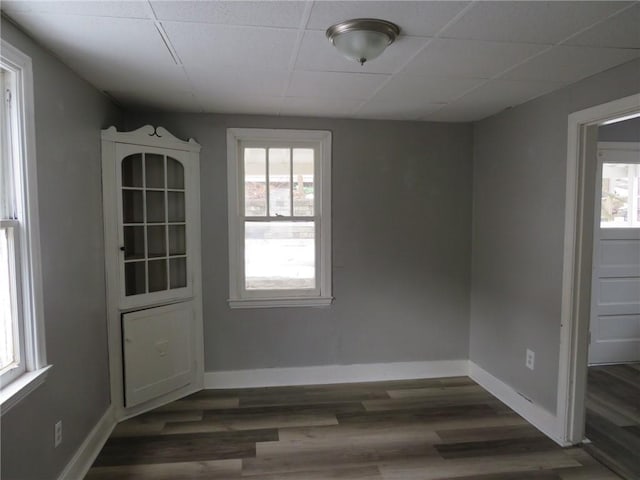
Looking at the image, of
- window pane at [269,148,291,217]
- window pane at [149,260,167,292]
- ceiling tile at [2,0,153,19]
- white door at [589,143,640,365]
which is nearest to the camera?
ceiling tile at [2,0,153,19]

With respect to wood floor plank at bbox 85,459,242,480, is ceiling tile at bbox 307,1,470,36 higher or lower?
higher

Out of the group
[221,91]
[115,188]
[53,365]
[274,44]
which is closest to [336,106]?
[221,91]

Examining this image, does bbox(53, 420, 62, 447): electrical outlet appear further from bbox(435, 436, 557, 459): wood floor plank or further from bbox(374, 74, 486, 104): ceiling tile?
bbox(374, 74, 486, 104): ceiling tile

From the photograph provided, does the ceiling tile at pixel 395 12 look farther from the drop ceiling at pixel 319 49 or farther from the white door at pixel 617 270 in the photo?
the white door at pixel 617 270

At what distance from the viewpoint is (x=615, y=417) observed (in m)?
2.86

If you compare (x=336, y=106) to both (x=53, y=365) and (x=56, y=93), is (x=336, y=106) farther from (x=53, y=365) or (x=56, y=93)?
(x=53, y=365)

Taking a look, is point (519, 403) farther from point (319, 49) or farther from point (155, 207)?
point (155, 207)

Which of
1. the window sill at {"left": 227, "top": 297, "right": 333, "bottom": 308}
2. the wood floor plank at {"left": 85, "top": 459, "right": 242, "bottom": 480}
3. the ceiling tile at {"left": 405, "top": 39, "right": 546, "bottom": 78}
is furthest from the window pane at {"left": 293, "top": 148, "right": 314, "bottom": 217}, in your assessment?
the wood floor plank at {"left": 85, "top": 459, "right": 242, "bottom": 480}

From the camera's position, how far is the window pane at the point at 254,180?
335 centimetres

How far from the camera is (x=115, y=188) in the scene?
2.70 metres

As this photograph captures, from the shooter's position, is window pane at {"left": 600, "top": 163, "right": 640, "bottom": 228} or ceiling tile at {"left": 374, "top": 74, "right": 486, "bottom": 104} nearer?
ceiling tile at {"left": 374, "top": 74, "right": 486, "bottom": 104}

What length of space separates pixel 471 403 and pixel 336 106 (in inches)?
101

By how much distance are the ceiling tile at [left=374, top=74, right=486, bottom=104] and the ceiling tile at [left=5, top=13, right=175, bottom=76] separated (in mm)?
1334

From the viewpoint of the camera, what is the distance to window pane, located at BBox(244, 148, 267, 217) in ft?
11.0
